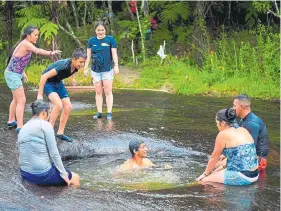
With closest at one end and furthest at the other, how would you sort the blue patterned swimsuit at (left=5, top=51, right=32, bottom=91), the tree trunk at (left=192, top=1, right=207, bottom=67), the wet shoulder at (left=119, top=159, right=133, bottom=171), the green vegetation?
the wet shoulder at (left=119, top=159, right=133, bottom=171), the blue patterned swimsuit at (left=5, top=51, right=32, bottom=91), the green vegetation, the tree trunk at (left=192, top=1, right=207, bottom=67)

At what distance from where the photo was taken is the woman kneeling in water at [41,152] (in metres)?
6.20

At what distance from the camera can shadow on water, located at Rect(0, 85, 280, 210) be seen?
577 centimetres

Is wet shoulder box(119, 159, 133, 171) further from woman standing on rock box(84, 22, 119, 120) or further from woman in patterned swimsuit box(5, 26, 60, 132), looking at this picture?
woman standing on rock box(84, 22, 119, 120)

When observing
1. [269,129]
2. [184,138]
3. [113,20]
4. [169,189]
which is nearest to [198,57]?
[113,20]

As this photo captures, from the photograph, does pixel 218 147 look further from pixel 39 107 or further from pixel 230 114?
pixel 39 107

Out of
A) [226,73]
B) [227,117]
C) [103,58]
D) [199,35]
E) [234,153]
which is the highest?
[103,58]

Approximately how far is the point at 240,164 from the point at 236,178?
0.58 feet

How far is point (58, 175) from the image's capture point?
20.5 feet

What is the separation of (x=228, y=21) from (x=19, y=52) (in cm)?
1363

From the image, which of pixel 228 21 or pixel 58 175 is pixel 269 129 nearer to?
pixel 58 175

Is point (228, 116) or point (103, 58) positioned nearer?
point (228, 116)

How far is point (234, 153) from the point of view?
650 centimetres

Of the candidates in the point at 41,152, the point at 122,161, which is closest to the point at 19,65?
the point at 122,161

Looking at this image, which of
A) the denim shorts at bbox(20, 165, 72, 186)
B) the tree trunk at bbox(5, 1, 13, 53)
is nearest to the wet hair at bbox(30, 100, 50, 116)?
the denim shorts at bbox(20, 165, 72, 186)
